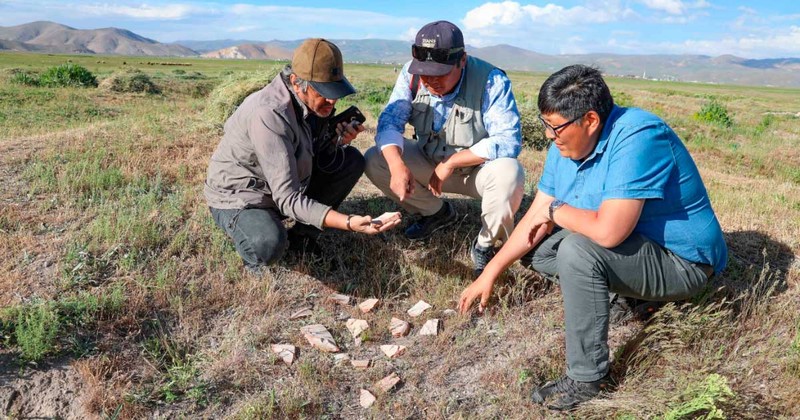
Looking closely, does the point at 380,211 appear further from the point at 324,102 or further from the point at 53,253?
the point at 53,253

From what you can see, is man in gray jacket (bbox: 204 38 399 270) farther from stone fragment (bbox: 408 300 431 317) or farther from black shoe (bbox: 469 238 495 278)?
black shoe (bbox: 469 238 495 278)

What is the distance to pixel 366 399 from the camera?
3.12m

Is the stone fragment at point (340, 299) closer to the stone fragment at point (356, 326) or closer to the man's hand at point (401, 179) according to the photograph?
the stone fragment at point (356, 326)

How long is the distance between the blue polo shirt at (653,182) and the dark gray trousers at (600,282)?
10cm

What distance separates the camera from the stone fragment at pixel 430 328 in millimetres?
3750

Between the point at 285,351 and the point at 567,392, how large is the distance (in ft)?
5.49

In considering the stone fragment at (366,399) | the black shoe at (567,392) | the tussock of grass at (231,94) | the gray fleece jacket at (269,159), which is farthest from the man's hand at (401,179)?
the tussock of grass at (231,94)

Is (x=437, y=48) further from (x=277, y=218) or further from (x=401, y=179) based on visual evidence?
(x=277, y=218)

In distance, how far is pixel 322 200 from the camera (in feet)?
14.9

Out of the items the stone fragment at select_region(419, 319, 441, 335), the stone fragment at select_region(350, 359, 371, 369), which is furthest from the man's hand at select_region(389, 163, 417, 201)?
the stone fragment at select_region(350, 359, 371, 369)

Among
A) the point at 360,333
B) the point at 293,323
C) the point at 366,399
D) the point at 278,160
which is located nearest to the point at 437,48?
the point at 278,160

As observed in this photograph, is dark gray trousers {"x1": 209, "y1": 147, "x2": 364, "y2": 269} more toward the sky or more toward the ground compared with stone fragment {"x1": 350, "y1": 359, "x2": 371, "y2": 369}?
more toward the sky

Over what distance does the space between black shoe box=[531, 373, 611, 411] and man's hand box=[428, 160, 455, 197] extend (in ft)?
5.91

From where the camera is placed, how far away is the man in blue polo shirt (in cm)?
279
